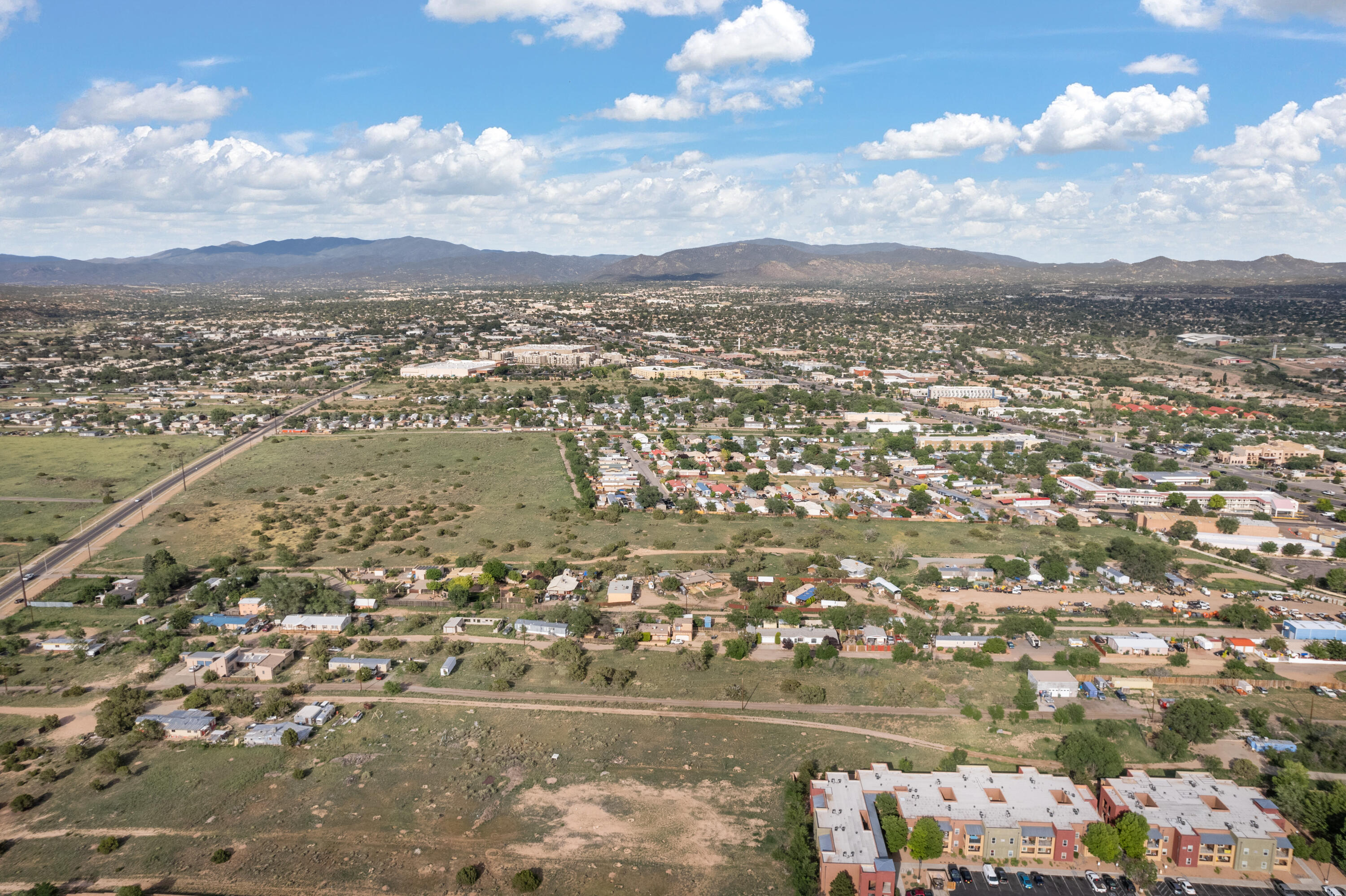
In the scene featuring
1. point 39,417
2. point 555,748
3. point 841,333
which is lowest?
point 555,748

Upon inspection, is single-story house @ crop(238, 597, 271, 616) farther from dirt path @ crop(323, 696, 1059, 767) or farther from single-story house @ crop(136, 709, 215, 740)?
dirt path @ crop(323, 696, 1059, 767)

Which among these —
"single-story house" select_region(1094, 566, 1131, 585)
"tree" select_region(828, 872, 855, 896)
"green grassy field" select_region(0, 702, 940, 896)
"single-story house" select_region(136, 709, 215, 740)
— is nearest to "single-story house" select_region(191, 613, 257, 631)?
"single-story house" select_region(136, 709, 215, 740)

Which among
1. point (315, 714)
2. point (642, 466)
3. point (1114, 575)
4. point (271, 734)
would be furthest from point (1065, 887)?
Result: point (642, 466)

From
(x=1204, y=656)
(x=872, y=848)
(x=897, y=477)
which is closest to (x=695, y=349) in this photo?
(x=897, y=477)

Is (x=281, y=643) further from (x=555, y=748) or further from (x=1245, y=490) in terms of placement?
(x=1245, y=490)

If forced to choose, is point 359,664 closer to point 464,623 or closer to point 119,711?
point 464,623

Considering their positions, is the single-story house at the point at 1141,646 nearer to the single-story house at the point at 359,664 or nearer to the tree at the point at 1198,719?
the tree at the point at 1198,719

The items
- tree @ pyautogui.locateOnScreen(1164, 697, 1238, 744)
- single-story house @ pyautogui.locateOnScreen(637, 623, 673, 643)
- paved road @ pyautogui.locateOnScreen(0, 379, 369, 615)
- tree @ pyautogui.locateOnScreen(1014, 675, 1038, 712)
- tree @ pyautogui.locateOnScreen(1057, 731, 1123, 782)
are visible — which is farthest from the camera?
paved road @ pyautogui.locateOnScreen(0, 379, 369, 615)
